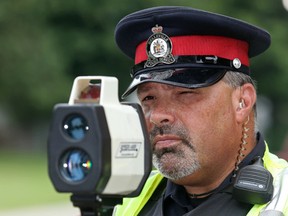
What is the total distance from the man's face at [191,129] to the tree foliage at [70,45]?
2400 centimetres

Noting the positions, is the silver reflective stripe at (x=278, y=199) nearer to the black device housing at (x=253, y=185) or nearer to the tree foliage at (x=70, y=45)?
the black device housing at (x=253, y=185)

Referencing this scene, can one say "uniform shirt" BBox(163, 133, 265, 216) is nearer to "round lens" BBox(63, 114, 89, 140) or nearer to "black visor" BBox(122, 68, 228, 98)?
"black visor" BBox(122, 68, 228, 98)

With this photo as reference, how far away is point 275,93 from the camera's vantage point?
29.6 meters

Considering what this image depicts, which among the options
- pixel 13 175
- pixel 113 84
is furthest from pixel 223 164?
pixel 13 175

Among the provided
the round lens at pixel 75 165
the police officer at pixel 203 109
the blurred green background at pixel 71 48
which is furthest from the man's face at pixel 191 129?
the blurred green background at pixel 71 48

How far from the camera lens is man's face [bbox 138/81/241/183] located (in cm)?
287

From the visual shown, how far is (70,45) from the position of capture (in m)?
28.7

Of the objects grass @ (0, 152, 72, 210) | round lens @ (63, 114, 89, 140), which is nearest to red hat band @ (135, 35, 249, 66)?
round lens @ (63, 114, 89, 140)

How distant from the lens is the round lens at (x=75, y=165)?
2246mm

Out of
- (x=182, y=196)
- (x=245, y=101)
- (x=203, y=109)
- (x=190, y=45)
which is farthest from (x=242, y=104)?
(x=182, y=196)

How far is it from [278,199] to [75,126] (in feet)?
2.72

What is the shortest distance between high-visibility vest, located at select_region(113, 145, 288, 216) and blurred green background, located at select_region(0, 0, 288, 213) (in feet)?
76.3

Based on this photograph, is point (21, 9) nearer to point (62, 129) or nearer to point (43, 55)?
point (43, 55)

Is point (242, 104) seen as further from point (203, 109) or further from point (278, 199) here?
point (278, 199)
